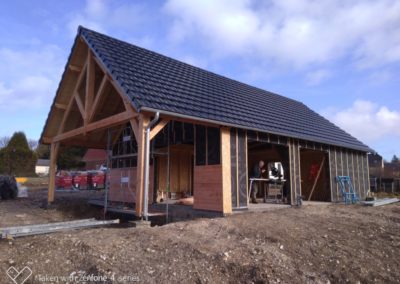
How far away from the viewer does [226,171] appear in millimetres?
9555

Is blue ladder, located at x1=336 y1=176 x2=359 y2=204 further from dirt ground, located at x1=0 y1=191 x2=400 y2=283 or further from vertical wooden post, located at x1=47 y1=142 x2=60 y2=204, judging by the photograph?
vertical wooden post, located at x1=47 y1=142 x2=60 y2=204

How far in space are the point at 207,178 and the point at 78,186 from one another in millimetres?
19620

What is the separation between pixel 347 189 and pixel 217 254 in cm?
1153

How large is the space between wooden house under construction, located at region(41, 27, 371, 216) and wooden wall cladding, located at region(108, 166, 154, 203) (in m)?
0.04

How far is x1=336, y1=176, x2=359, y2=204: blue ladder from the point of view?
14.4 m

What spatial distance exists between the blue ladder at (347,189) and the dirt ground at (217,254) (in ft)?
21.4

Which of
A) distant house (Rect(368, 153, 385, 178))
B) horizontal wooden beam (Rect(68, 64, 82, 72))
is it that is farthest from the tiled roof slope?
distant house (Rect(368, 153, 385, 178))

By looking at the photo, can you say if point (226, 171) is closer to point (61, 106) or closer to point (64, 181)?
point (61, 106)

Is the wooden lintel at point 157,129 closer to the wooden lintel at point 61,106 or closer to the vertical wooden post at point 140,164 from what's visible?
the vertical wooden post at point 140,164

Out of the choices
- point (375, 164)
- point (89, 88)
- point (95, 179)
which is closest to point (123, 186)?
point (89, 88)

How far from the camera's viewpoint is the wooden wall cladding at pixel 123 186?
526 inches

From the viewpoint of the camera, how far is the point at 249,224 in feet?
25.6

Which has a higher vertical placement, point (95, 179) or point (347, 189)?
point (95, 179)

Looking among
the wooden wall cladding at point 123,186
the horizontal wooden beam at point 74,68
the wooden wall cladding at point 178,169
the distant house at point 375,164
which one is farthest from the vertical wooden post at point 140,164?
the distant house at point 375,164
